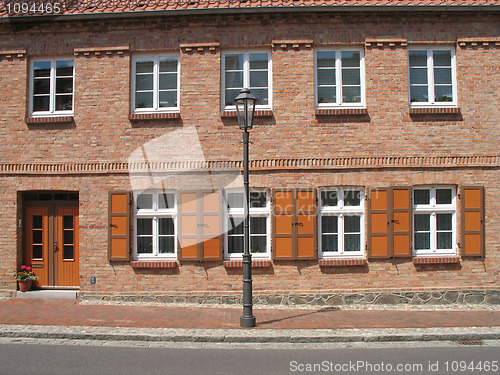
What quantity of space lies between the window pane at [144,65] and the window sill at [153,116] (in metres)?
1.18

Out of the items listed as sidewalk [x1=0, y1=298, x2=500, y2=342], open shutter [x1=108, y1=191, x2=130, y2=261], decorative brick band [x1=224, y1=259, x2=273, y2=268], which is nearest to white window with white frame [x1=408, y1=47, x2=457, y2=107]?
sidewalk [x1=0, y1=298, x2=500, y2=342]

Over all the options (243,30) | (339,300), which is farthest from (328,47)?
(339,300)

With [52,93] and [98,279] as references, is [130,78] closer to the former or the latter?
[52,93]

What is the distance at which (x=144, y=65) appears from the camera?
36.7 ft

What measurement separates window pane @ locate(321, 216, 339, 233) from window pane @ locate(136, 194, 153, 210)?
429 centimetres

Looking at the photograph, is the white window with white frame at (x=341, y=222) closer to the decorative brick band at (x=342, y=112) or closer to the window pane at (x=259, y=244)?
the window pane at (x=259, y=244)

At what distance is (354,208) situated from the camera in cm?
1086

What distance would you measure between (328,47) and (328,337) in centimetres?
684

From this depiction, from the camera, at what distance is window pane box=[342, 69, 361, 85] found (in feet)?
36.1

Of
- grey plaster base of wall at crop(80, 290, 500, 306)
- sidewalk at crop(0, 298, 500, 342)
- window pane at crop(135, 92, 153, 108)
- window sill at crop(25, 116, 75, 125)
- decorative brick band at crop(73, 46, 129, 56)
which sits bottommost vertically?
sidewalk at crop(0, 298, 500, 342)

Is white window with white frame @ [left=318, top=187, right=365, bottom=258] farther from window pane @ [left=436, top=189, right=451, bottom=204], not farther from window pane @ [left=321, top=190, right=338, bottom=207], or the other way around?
window pane @ [left=436, top=189, right=451, bottom=204]

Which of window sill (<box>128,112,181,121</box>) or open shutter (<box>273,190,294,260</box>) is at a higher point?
window sill (<box>128,112,181,121</box>)

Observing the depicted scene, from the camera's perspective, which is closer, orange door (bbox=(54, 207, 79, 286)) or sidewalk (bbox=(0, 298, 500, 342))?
sidewalk (bbox=(0, 298, 500, 342))

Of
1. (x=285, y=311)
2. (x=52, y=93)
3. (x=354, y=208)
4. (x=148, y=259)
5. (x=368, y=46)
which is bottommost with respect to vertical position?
(x=285, y=311)
